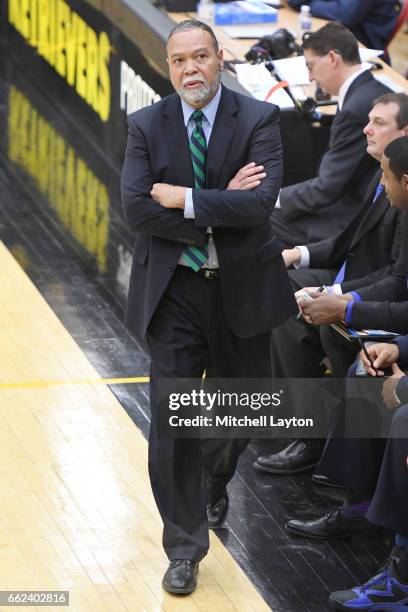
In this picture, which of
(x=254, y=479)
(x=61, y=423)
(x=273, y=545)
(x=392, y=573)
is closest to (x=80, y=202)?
(x=61, y=423)

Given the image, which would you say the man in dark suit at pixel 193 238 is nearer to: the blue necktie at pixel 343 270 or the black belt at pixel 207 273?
the black belt at pixel 207 273

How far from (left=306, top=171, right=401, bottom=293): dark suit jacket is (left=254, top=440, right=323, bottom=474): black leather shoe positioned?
67cm

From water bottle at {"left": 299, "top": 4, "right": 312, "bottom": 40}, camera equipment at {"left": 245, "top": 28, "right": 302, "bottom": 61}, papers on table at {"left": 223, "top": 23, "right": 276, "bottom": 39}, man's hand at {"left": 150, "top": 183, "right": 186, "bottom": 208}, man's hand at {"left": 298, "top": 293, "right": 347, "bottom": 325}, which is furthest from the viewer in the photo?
water bottle at {"left": 299, "top": 4, "right": 312, "bottom": 40}

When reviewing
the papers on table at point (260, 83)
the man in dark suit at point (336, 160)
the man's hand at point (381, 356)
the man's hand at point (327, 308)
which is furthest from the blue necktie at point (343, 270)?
the papers on table at point (260, 83)

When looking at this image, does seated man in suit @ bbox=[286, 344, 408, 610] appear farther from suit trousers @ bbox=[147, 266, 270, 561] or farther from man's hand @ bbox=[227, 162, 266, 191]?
man's hand @ bbox=[227, 162, 266, 191]

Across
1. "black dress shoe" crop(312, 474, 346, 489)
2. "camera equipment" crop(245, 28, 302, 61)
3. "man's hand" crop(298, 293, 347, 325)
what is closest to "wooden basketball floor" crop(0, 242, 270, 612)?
"black dress shoe" crop(312, 474, 346, 489)

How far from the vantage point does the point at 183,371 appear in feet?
15.4

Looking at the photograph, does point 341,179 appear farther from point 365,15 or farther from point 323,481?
point 365,15

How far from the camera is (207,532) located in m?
4.74

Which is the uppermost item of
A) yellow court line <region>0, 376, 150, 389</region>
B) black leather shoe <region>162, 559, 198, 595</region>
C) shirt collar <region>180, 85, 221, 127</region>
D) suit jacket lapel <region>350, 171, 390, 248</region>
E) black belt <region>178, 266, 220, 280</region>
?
shirt collar <region>180, 85, 221, 127</region>

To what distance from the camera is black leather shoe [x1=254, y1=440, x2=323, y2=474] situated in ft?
18.4

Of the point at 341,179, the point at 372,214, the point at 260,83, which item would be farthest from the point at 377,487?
the point at 260,83

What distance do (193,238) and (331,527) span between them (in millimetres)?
1311

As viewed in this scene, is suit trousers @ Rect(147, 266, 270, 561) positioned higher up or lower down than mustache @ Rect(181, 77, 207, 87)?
lower down
